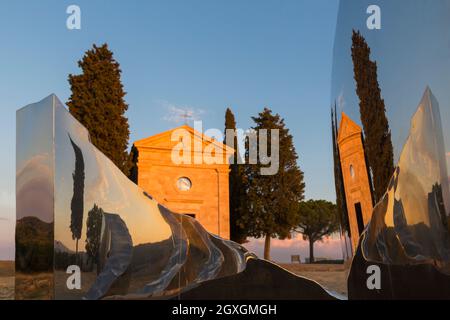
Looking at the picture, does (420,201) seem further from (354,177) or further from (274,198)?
(274,198)

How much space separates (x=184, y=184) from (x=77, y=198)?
13.2 metres

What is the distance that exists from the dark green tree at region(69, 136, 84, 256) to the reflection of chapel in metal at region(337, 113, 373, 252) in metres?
3.97

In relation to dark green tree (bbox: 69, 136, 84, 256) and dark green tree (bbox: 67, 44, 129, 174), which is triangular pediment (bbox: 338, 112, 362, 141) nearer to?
dark green tree (bbox: 69, 136, 84, 256)

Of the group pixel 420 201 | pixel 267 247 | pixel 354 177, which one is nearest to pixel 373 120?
pixel 354 177

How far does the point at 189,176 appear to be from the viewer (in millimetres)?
20094

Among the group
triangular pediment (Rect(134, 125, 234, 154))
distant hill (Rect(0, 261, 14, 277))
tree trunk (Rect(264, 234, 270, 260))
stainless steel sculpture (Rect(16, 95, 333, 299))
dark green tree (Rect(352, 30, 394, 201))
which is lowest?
distant hill (Rect(0, 261, 14, 277))

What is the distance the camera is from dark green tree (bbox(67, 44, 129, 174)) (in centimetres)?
1823

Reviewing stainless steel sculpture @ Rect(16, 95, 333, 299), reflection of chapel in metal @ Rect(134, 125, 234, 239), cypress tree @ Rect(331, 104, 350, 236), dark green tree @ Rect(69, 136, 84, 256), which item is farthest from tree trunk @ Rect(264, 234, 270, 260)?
dark green tree @ Rect(69, 136, 84, 256)

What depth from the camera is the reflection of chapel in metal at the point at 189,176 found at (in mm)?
19031

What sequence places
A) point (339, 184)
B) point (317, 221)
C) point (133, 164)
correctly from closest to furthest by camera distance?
point (339, 184) → point (133, 164) → point (317, 221)

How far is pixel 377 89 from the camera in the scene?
593cm

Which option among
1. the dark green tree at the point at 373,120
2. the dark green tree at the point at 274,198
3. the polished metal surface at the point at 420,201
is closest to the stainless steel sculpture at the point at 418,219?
the polished metal surface at the point at 420,201
